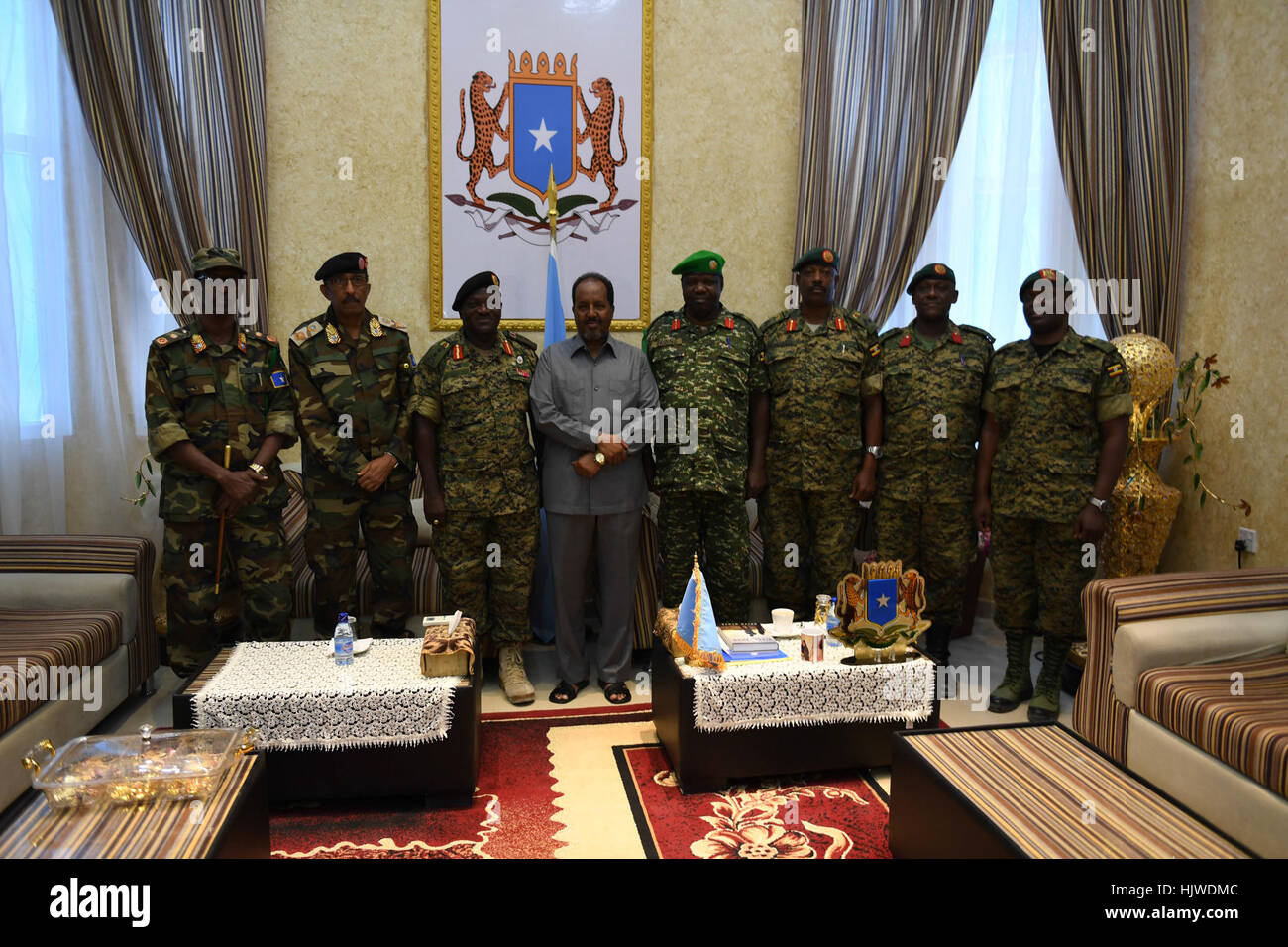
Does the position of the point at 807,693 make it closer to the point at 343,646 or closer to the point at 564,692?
the point at 564,692

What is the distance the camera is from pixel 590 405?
3535mm

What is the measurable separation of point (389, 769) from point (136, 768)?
2.62ft

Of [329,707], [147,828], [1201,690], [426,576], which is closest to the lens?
[147,828]

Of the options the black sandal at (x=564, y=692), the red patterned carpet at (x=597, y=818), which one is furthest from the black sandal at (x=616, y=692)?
the red patterned carpet at (x=597, y=818)

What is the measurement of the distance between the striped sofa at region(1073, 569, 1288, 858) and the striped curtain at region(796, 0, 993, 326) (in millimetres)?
2513

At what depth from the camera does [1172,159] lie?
448cm

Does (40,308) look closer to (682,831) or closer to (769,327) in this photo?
(769,327)

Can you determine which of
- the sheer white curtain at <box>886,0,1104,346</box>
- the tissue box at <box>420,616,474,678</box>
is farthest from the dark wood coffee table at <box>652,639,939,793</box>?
the sheer white curtain at <box>886,0,1104,346</box>

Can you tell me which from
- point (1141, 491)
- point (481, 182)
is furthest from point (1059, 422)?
point (481, 182)

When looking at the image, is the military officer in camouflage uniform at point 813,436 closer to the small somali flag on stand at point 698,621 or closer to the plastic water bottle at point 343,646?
the small somali flag on stand at point 698,621

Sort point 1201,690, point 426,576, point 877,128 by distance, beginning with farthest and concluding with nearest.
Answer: point 877,128 < point 426,576 < point 1201,690

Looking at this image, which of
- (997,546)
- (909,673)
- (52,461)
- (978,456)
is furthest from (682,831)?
(52,461)
